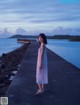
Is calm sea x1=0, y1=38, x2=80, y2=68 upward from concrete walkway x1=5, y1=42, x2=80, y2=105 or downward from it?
downward

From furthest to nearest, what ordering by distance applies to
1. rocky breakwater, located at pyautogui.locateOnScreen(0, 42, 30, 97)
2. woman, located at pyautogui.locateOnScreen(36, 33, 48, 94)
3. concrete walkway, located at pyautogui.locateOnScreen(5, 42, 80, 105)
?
1. rocky breakwater, located at pyautogui.locateOnScreen(0, 42, 30, 97)
2. woman, located at pyautogui.locateOnScreen(36, 33, 48, 94)
3. concrete walkway, located at pyautogui.locateOnScreen(5, 42, 80, 105)

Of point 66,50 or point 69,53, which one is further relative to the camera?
point 66,50

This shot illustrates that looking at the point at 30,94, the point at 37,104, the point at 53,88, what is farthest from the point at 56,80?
the point at 37,104

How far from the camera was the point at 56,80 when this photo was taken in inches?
394

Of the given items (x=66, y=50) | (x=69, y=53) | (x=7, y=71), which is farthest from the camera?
(x=66, y=50)

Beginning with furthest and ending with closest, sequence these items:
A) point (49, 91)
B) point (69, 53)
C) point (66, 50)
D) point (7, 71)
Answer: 1. point (66, 50)
2. point (69, 53)
3. point (7, 71)
4. point (49, 91)

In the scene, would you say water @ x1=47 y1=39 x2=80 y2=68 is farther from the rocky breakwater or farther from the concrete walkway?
the concrete walkway

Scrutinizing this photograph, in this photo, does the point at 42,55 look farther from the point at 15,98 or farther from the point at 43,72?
the point at 15,98

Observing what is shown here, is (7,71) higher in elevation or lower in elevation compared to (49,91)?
lower

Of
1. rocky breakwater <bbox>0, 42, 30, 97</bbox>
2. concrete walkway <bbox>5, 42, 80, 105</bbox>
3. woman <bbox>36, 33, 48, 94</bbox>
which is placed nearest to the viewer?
concrete walkway <bbox>5, 42, 80, 105</bbox>

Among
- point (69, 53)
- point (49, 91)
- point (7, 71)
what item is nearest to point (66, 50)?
point (69, 53)

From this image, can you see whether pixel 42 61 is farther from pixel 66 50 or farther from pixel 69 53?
pixel 66 50

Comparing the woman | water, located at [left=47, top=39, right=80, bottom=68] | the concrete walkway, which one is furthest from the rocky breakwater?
water, located at [left=47, top=39, right=80, bottom=68]

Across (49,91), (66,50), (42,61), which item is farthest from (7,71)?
(66,50)
